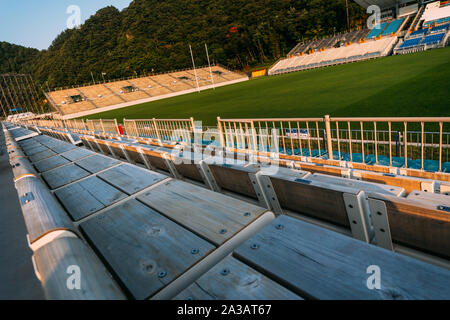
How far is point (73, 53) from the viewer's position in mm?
79625

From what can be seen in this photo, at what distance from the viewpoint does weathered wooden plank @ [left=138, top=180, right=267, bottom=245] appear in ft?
4.58

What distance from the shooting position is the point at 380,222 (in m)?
1.64

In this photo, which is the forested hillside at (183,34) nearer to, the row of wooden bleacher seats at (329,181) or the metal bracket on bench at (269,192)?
the row of wooden bleacher seats at (329,181)

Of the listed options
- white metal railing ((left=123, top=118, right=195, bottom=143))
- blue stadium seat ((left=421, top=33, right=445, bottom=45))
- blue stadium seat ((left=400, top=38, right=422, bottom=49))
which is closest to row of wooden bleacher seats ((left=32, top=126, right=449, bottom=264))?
white metal railing ((left=123, top=118, right=195, bottom=143))

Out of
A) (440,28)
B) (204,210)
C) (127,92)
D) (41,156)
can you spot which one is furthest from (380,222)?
(127,92)

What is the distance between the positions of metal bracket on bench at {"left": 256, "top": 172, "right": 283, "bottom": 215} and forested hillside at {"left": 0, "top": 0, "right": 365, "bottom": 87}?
75458 millimetres

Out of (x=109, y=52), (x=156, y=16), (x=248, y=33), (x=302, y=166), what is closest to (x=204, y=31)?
(x=248, y=33)

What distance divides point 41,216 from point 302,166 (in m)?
3.34

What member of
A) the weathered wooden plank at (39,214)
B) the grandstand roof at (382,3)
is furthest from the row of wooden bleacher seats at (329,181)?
the grandstand roof at (382,3)

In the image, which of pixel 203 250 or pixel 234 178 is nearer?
pixel 203 250

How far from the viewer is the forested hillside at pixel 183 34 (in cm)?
6994

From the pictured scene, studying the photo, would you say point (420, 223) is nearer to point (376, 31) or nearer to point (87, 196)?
point (87, 196)

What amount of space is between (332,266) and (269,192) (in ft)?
4.39

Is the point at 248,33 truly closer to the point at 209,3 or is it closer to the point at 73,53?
the point at 209,3
